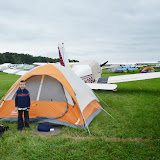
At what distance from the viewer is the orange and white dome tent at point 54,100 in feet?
14.8

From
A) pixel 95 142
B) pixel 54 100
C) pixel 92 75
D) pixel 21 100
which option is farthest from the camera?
pixel 92 75

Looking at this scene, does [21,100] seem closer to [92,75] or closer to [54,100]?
[54,100]

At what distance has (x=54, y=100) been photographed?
4.94m

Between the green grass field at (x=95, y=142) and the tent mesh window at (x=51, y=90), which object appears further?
the tent mesh window at (x=51, y=90)

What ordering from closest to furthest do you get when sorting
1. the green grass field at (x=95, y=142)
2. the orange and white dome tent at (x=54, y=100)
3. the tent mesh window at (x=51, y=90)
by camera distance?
the green grass field at (x=95, y=142) < the orange and white dome tent at (x=54, y=100) < the tent mesh window at (x=51, y=90)

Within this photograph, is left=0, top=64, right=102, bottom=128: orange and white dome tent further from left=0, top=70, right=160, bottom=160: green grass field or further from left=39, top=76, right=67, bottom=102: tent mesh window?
left=0, top=70, right=160, bottom=160: green grass field

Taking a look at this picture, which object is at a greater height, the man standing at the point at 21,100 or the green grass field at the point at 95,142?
the man standing at the point at 21,100

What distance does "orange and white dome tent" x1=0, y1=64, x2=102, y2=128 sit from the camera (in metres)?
4.50

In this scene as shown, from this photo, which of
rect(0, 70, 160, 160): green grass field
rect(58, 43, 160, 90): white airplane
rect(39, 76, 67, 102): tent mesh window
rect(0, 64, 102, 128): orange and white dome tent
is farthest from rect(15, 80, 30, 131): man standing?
rect(58, 43, 160, 90): white airplane

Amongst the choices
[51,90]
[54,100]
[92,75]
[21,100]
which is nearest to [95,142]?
[54,100]

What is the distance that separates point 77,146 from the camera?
3.31 metres

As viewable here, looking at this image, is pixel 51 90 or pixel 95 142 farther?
pixel 51 90

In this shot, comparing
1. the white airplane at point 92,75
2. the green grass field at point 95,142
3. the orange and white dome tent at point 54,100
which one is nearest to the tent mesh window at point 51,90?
the orange and white dome tent at point 54,100

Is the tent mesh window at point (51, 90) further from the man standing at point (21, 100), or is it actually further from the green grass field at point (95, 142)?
the green grass field at point (95, 142)
